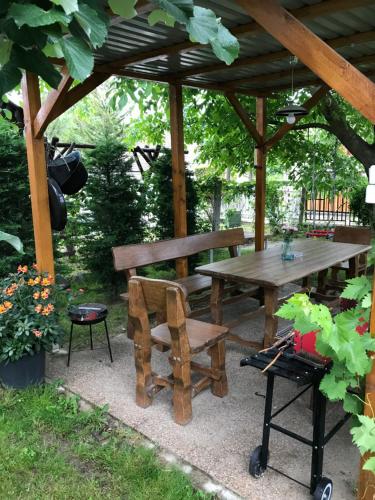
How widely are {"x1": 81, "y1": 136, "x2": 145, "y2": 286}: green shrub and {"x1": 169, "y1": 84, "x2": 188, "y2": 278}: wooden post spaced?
2.82 ft

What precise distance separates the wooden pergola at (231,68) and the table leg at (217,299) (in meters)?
1.05

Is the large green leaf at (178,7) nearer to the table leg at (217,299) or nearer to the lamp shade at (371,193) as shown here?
the lamp shade at (371,193)

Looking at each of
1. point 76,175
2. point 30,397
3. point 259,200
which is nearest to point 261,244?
point 259,200

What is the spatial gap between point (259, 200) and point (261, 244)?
701 mm

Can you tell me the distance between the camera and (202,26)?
34.3 inches

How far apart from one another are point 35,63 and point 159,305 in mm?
2055

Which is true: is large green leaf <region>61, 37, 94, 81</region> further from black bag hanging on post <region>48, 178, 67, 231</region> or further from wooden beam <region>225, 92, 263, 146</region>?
wooden beam <region>225, 92, 263, 146</region>

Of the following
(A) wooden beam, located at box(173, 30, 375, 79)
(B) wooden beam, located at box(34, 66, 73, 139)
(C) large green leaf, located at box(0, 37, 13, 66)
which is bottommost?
(C) large green leaf, located at box(0, 37, 13, 66)

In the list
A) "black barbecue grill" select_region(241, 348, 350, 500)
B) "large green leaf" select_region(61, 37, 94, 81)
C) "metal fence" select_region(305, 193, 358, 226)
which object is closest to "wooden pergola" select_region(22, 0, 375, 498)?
"black barbecue grill" select_region(241, 348, 350, 500)

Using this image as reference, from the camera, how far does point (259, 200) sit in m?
6.65

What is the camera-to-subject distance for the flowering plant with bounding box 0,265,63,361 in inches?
122

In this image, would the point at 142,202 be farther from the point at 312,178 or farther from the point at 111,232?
the point at 312,178

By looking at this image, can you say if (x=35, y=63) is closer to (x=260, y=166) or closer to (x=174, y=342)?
(x=174, y=342)

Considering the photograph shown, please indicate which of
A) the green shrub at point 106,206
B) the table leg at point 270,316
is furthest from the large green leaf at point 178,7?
the green shrub at point 106,206
